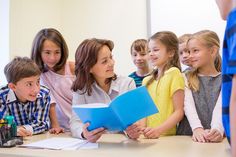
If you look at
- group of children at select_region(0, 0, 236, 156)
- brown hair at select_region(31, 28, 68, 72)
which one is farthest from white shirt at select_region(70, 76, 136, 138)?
brown hair at select_region(31, 28, 68, 72)

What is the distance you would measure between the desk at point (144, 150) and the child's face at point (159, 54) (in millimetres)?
444

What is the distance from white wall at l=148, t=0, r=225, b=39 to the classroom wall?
0.13 meters

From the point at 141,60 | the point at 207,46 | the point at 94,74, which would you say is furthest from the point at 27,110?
the point at 141,60

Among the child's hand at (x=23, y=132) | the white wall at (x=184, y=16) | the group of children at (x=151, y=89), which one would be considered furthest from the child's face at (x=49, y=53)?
the white wall at (x=184, y=16)

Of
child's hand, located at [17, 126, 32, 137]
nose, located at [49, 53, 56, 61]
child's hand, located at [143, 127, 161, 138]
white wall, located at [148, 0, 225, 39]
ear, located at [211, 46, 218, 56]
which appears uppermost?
white wall, located at [148, 0, 225, 39]

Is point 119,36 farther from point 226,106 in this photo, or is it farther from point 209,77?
point 226,106

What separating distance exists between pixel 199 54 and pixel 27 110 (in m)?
0.84

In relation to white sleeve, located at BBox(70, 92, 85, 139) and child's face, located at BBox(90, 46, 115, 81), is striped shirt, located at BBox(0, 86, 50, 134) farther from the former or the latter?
child's face, located at BBox(90, 46, 115, 81)

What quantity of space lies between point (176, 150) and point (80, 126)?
1.57 feet

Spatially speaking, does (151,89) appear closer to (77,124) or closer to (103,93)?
(103,93)

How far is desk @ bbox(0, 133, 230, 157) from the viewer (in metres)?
0.95

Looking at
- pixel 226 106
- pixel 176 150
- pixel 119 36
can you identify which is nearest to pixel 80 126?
pixel 176 150

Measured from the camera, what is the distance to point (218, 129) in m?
1.17

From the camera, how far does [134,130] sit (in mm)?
1193
